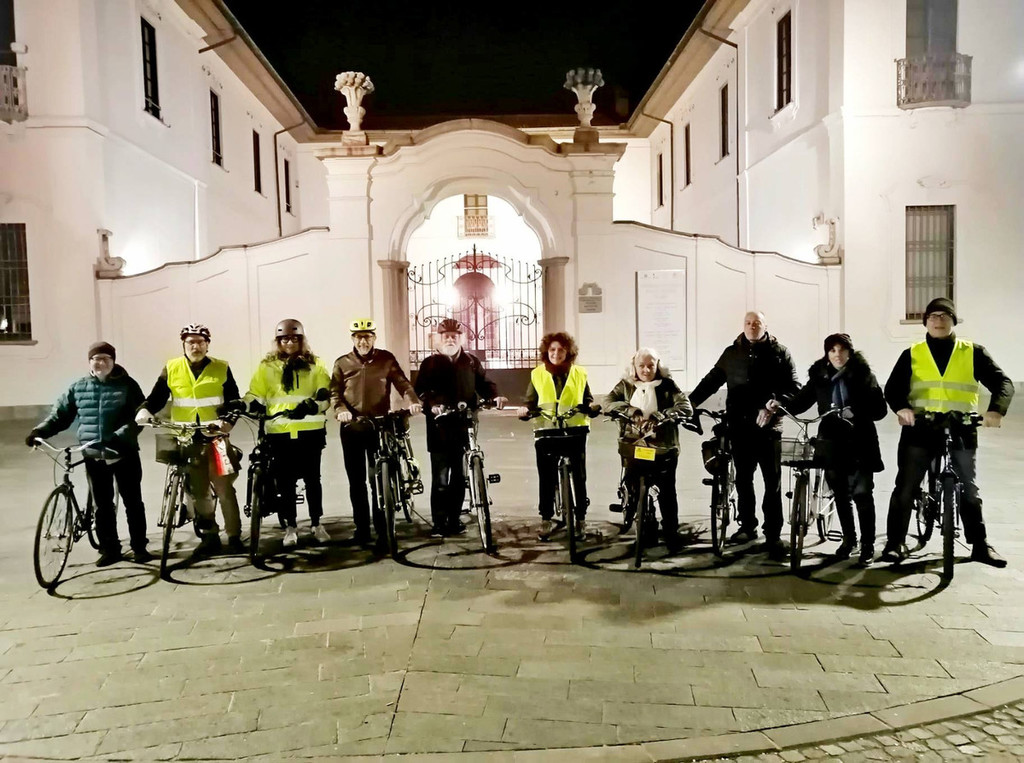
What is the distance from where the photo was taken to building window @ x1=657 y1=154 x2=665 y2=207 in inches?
1119

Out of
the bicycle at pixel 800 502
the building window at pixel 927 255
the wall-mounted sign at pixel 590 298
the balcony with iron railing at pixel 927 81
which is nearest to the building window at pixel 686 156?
the building window at pixel 927 255

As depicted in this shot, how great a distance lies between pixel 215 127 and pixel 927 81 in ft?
52.9

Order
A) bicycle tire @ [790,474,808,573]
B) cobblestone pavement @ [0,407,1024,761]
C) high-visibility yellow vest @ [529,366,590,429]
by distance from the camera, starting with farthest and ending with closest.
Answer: high-visibility yellow vest @ [529,366,590,429] < bicycle tire @ [790,474,808,573] < cobblestone pavement @ [0,407,1024,761]

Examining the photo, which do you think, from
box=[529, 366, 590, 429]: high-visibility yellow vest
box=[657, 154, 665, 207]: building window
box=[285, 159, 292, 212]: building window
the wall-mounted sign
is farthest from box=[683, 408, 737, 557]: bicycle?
box=[285, 159, 292, 212]: building window

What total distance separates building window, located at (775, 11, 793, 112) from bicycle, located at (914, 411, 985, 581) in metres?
13.2

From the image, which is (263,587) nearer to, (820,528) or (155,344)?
(820,528)

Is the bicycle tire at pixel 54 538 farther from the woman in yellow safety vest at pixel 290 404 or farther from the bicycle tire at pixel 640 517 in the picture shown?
the bicycle tire at pixel 640 517

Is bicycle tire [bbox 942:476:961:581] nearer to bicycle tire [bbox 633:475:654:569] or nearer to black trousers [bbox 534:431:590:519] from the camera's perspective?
bicycle tire [bbox 633:475:654:569]

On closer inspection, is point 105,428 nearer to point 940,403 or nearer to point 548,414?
point 548,414

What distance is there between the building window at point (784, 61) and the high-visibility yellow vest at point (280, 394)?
14.1 meters

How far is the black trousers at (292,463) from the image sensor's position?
21.5 ft

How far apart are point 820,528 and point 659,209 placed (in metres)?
23.6

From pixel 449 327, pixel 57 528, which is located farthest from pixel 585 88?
pixel 57 528

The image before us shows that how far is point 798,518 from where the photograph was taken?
586cm
